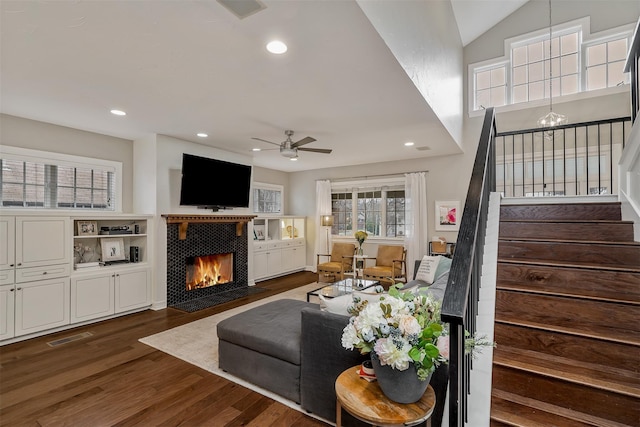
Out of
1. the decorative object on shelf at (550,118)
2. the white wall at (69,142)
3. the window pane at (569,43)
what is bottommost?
the white wall at (69,142)

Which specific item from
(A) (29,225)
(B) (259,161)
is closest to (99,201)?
(A) (29,225)

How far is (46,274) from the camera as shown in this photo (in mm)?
3682

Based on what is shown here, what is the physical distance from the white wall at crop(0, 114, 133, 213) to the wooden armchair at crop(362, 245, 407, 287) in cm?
451

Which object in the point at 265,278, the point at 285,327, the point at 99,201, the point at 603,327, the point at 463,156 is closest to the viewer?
the point at 603,327

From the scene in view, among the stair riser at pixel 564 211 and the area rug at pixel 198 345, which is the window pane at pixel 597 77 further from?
the area rug at pixel 198 345

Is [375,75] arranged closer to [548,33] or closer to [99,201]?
[99,201]

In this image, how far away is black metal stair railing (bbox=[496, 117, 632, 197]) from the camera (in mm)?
4734

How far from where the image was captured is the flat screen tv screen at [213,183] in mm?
4901

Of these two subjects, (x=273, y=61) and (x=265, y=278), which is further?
(x=265, y=278)

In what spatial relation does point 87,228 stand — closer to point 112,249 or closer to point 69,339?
point 112,249

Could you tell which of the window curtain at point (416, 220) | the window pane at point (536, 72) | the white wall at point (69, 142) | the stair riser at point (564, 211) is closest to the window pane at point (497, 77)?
the window pane at point (536, 72)

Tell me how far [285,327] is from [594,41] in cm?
663

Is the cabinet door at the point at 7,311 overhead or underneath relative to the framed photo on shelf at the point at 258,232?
underneath

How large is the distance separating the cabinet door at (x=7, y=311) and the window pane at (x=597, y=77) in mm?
8693
